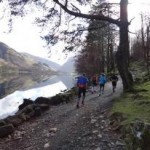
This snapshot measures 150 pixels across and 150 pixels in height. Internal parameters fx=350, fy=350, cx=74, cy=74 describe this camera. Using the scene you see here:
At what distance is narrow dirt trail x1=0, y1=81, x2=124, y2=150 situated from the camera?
14398 millimetres

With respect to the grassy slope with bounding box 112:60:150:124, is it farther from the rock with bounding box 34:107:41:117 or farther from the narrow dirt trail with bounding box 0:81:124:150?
the rock with bounding box 34:107:41:117

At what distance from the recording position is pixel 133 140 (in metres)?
9.34

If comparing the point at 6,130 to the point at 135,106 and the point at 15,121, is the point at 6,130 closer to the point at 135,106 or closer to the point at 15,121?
the point at 15,121

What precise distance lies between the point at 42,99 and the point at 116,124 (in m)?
16.6

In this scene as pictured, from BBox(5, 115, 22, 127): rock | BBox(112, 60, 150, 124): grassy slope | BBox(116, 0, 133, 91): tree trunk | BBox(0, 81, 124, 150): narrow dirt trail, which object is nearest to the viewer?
BBox(0, 81, 124, 150): narrow dirt trail

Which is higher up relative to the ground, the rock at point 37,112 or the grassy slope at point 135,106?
the grassy slope at point 135,106

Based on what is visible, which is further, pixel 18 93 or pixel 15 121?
pixel 18 93

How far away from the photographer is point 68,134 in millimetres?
16453

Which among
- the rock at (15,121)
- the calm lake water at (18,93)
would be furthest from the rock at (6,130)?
the calm lake water at (18,93)

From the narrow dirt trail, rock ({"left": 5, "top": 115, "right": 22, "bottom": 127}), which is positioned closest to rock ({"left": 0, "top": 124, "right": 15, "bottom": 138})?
the narrow dirt trail

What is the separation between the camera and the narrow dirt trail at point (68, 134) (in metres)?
14.4

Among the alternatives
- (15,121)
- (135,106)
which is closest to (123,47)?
(135,106)

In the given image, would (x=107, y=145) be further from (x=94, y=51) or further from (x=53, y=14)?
(x=94, y=51)

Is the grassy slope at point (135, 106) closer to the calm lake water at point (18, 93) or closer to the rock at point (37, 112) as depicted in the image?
the rock at point (37, 112)
